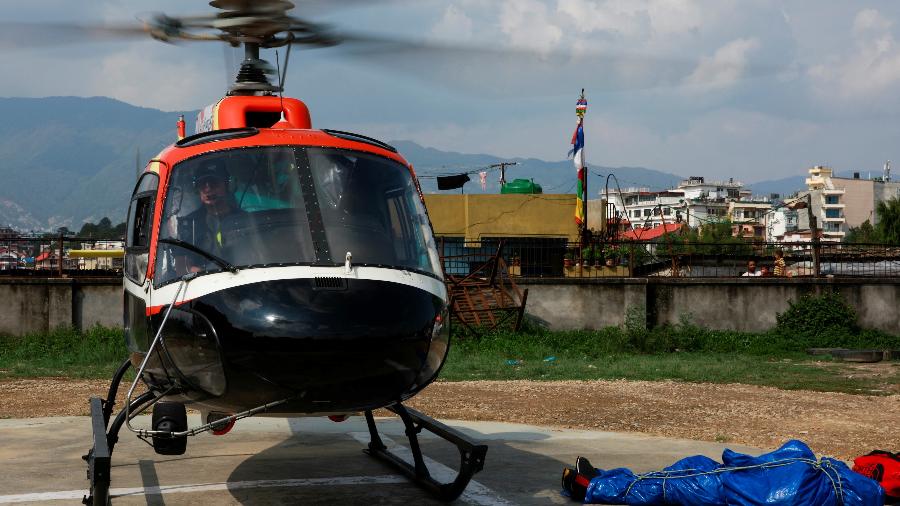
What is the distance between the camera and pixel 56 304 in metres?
23.9

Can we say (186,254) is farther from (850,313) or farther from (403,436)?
(850,313)

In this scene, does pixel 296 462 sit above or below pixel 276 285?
below

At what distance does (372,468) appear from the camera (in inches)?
404

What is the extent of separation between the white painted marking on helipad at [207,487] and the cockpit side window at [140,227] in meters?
2.06

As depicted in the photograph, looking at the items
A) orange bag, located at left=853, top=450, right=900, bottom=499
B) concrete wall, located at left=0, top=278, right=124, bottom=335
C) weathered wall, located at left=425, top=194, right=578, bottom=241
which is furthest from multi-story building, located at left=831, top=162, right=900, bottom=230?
orange bag, located at left=853, top=450, right=900, bottom=499

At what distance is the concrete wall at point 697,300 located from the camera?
25.2 meters

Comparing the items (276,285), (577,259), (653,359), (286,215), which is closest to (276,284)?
(276,285)

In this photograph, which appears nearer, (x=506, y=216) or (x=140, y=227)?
(x=140, y=227)

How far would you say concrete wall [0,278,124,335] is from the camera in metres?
23.7

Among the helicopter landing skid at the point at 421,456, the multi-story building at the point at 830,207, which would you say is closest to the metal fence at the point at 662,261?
the helicopter landing skid at the point at 421,456

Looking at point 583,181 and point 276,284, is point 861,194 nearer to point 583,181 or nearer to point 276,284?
point 583,181

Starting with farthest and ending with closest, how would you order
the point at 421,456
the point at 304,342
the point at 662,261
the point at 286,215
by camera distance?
1. the point at 662,261
2. the point at 421,456
3. the point at 286,215
4. the point at 304,342

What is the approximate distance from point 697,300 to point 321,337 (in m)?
20.4

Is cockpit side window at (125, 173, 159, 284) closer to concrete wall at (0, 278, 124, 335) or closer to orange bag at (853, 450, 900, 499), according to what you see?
orange bag at (853, 450, 900, 499)
